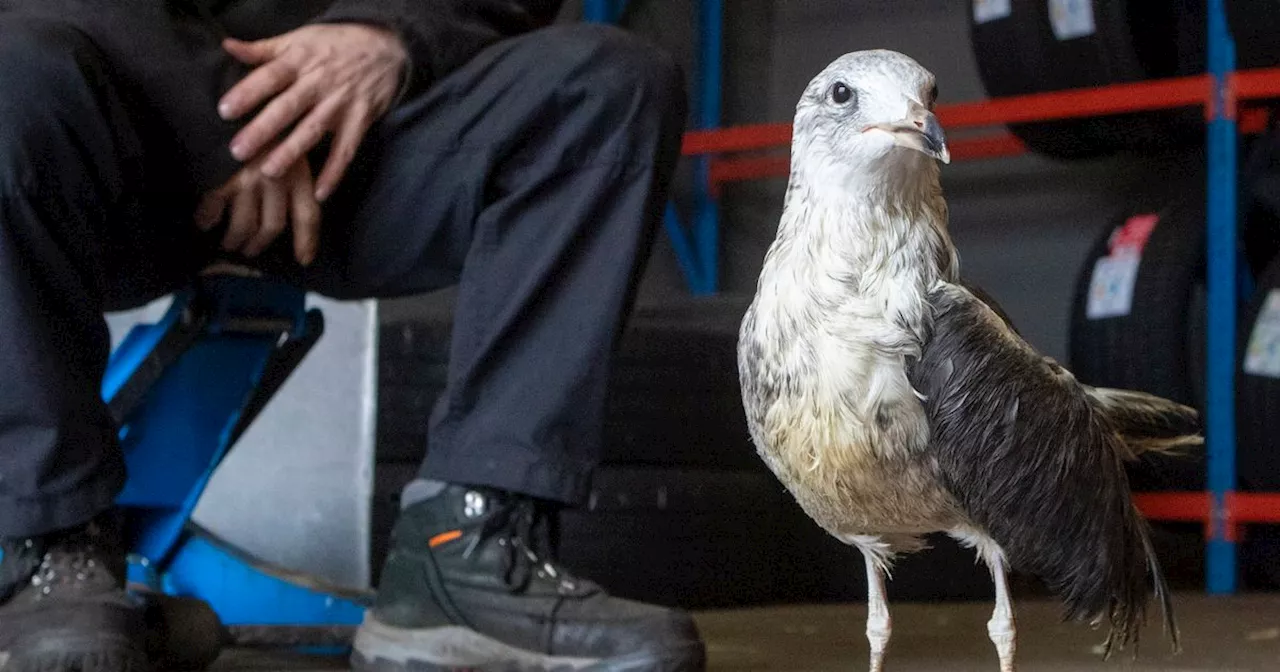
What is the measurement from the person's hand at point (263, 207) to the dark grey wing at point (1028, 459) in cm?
65

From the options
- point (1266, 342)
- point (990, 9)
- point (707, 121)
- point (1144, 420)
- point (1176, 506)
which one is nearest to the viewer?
point (1144, 420)

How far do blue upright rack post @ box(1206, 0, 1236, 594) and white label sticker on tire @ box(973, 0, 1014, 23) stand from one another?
13.5 inches

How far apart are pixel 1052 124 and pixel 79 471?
84.0 inches

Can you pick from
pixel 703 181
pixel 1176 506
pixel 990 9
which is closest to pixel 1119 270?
pixel 1176 506

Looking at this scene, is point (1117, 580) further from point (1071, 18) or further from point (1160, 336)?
point (1071, 18)

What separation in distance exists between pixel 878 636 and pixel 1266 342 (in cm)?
160

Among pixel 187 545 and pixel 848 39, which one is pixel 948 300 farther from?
pixel 848 39

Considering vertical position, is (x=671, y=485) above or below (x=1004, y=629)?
below

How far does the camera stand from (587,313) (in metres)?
1.41

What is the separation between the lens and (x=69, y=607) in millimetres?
1263

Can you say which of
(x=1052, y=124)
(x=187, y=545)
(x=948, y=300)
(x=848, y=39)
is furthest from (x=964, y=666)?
(x=848, y=39)

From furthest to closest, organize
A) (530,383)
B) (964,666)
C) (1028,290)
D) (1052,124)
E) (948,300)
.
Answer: (1028,290) < (1052,124) < (964,666) < (530,383) < (948,300)

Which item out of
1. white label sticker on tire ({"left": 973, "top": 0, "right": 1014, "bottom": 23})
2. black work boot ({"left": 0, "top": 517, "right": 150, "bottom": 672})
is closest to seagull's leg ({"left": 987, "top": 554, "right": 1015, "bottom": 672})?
black work boot ({"left": 0, "top": 517, "right": 150, "bottom": 672})

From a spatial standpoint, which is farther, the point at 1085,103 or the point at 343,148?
the point at 1085,103
